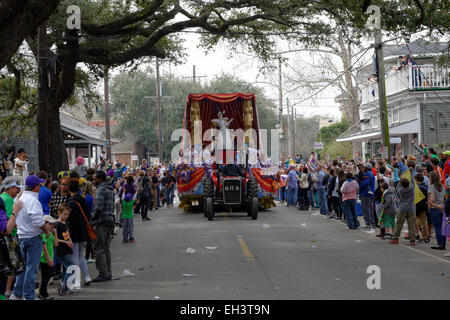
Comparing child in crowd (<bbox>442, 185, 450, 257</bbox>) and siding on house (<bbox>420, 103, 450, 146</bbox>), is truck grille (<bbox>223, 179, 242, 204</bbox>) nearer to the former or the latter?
child in crowd (<bbox>442, 185, 450, 257</bbox>)

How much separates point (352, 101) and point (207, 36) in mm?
20318

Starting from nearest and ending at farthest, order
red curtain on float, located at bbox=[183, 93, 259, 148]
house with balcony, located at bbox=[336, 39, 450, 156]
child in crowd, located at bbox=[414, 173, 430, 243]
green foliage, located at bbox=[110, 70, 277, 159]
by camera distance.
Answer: child in crowd, located at bbox=[414, 173, 430, 243] → red curtain on float, located at bbox=[183, 93, 259, 148] → house with balcony, located at bbox=[336, 39, 450, 156] → green foliage, located at bbox=[110, 70, 277, 159]

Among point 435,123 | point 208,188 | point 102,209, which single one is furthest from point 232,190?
point 435,123

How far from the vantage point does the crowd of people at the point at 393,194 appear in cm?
1473

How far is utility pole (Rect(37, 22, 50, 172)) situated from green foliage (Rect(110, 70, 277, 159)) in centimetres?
4908

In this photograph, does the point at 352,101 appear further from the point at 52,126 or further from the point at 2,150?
the point at 52,126

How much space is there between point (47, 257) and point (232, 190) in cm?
1297

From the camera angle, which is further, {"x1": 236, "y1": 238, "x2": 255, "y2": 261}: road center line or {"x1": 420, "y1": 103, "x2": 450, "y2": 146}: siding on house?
{"x1": 420, "y1": 103, "x2": 450, "y2": 146}: siding on house

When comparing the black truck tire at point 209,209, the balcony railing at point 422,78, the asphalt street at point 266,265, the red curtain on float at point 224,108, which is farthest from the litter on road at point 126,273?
the balcony railing at point 422,78

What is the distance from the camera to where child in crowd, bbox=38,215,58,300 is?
9.52m

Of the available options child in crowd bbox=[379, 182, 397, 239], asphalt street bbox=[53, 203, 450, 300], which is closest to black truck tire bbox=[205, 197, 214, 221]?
asphalt street bbox=[53, 203, 450, 300]

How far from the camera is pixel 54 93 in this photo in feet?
75.8

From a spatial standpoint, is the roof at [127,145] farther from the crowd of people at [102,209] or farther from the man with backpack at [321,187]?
the man with backpack at [321,187]
